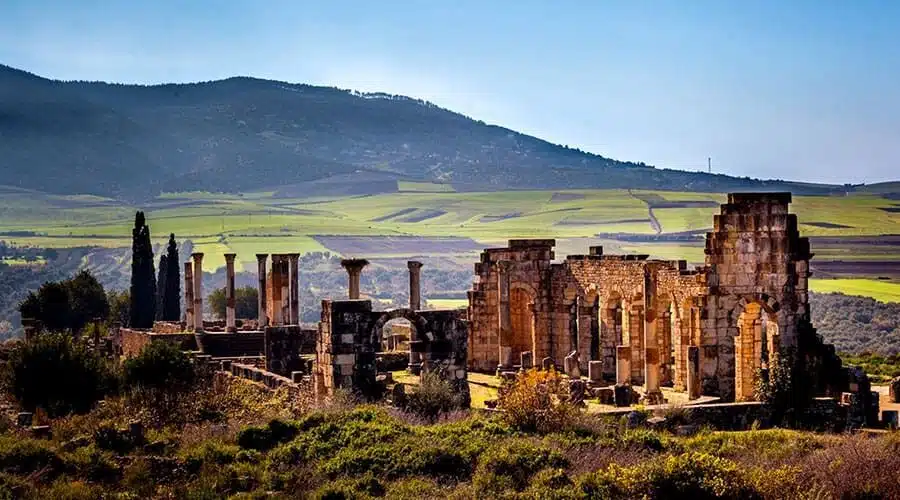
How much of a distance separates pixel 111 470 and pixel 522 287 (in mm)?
19468

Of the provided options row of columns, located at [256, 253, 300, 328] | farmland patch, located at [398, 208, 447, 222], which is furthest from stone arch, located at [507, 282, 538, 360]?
farmland patch, located at [398, 208, 447, 222]

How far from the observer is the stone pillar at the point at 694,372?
36000 mm

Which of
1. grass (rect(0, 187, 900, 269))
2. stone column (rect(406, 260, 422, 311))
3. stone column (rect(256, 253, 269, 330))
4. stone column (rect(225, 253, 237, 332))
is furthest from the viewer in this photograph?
grass (rect(0, 187, 900, 269))

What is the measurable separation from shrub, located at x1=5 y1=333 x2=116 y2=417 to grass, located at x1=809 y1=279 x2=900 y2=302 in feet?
176

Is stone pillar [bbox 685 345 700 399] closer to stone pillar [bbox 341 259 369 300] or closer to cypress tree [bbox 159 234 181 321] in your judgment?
stone pillar [bbox 341 259 369 300]

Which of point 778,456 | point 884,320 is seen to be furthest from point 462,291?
point 778,456

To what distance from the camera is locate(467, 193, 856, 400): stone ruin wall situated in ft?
118

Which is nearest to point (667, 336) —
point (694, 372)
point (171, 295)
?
point (694, 372)

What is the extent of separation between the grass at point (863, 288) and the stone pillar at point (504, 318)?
42.4m

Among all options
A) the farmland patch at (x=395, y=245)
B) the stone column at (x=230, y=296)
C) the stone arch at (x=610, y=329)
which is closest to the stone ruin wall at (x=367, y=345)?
the stone arch at (x=610, y=329)

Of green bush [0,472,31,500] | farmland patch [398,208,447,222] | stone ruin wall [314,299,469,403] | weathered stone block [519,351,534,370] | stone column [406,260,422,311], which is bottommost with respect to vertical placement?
green bush [0,472,31,500]

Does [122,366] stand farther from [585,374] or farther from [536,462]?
[536,462]

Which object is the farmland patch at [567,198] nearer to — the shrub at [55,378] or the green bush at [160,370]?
the shrub at [55,378]

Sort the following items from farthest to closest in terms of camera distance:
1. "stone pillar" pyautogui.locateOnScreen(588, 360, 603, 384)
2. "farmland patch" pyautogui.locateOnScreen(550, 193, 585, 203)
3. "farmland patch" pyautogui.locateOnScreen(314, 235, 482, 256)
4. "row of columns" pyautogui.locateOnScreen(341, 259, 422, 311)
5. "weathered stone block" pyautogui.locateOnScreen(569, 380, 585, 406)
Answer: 1. "farmland patch" pyautogui.locateOnScreen(550, 193, 585, 203)
2. "farmland patch" pyautogui.locateOnScreen(314, 235, 482, 256)
3. "stone pillar" pyautogui.locateOnScreen(588, 360, 603, 384)
4. "row of columns" pyautogui.locateOnScreen(341, 259, 422, 311)
5. "weathered stone block" pyautogui.locateOnScreen(569, 380, 585, 406)
